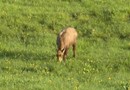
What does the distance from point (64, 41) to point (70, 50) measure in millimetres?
1879

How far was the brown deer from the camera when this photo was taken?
56.9 ft

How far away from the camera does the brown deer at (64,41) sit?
56.9 ft

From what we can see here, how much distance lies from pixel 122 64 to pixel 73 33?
2.42m

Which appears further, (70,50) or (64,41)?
(70,50)

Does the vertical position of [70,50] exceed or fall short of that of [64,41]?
it falls short

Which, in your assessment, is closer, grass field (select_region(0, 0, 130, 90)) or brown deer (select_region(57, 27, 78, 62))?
grass field (select_region(0, 0, 130, 90))

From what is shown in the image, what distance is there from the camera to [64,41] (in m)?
18.0

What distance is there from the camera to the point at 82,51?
63.7 ft

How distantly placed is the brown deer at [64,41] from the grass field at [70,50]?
0.96ft

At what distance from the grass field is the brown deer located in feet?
0.96

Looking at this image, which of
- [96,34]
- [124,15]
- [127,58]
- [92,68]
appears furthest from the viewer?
[124,15]

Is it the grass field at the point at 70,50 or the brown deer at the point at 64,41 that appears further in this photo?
the brown deer at the point at 64,41

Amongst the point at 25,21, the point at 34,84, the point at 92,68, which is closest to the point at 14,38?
the point at 25,21

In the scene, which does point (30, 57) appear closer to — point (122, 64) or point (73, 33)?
point (73, 33)
